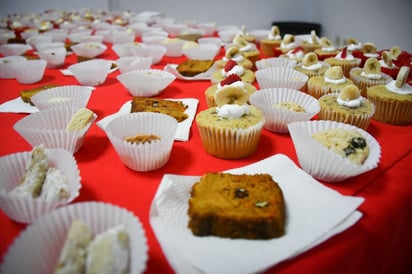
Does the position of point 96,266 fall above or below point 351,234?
above

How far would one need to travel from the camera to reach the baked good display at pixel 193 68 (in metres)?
2.79

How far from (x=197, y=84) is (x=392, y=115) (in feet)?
4.85

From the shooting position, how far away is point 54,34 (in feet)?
13.5

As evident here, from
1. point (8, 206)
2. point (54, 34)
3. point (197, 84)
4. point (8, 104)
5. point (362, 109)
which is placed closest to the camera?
point (8, 206)

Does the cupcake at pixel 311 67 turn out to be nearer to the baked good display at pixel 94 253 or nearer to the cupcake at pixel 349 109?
the cupcake at pixel 349 109

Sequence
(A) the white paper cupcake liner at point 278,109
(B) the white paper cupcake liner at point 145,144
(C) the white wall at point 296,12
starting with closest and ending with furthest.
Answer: (B) the white paper cupcake liner at point 145,144, (A) the white paper cupcake liner at point 278,109, (C) the white wall at point 296,12

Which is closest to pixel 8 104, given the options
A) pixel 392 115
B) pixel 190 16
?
pixel 392 115

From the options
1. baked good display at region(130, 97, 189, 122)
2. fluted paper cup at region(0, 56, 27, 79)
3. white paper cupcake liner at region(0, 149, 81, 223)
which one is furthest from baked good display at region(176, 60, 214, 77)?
white paper cupcake liner at region(0, 149, 81, 223)

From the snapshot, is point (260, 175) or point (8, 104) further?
point (8, 104)

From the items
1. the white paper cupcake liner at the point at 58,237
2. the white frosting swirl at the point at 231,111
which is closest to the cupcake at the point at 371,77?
the white frosting swirl at the point at 231,111

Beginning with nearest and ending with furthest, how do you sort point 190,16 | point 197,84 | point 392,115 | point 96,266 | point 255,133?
point 96,266 < point 255,133 < point 392,115 < point 197,84 < point 190,16

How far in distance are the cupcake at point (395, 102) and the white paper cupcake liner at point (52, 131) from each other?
1.75 metres

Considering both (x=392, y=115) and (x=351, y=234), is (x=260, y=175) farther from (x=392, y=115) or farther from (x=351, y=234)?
(x=392, y=115)

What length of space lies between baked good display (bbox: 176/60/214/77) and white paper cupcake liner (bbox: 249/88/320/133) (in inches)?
37.5
